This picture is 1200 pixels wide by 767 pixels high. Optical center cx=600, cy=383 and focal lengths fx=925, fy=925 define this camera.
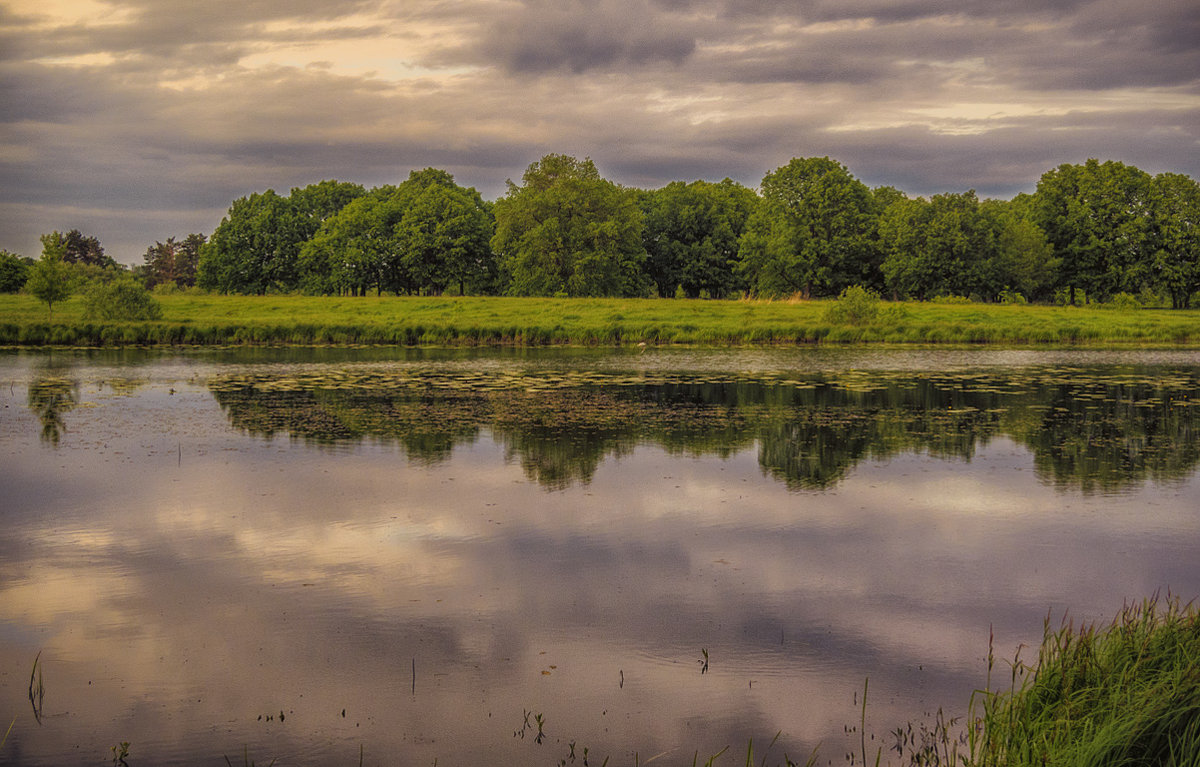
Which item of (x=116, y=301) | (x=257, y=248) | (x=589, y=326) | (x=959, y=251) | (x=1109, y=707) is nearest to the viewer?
(x=1109, y=707)

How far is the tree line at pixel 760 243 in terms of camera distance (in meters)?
78.0

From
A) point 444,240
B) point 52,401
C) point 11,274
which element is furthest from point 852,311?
point 11,274

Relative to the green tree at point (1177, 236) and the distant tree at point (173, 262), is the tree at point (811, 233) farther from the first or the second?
the distant tree at point (173, 262)

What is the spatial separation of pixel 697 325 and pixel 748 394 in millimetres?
25044

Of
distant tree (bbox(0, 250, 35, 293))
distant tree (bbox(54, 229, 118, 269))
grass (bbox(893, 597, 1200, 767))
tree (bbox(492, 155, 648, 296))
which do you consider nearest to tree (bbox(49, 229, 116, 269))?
distant tree (bbox(54, 229, 118, 269))

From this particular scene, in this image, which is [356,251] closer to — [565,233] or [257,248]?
[257,248]

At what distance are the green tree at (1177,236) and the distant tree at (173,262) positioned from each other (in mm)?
125570

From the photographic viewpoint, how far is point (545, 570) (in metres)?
9.93

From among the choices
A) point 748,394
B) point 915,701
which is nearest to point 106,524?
point 915,701

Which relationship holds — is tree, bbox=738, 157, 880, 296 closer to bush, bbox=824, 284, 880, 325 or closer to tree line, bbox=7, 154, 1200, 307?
tree line, bbox=7, 154, 1200, 307

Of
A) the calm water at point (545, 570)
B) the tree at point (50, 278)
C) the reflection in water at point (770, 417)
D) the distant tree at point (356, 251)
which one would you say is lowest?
the calm water at point (545, 570)

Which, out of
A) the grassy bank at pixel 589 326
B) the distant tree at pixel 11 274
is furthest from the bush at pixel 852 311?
the distant tree at pixel 11 274

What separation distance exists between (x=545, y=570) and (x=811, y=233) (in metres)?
77.0

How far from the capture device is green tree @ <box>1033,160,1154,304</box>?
261ft
